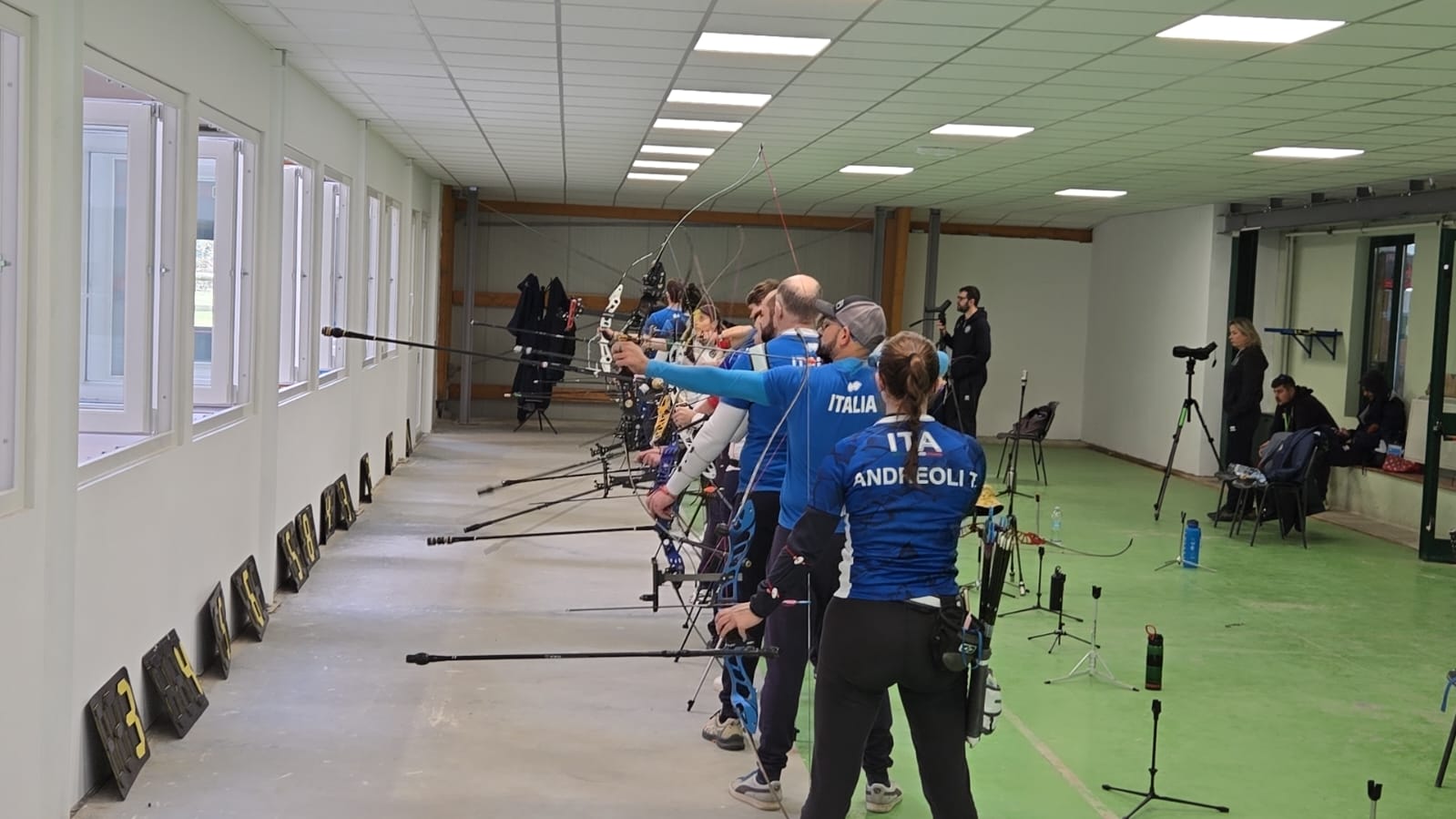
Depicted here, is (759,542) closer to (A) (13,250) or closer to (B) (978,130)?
(A) (13,250)

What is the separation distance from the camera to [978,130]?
823 centimetres

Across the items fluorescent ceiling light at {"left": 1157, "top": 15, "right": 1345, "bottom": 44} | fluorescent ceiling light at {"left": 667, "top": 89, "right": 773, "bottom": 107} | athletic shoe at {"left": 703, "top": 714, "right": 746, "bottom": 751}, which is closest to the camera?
athletic shoe at {"left": 703, "top": 714, "right": 746, "bottom": 751}

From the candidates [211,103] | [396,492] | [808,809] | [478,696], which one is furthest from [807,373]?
[396,492]

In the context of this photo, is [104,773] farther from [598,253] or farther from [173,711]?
[598,253]

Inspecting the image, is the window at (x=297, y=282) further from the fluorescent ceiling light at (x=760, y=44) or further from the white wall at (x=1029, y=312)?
the white wall at (x=1029, y=312)

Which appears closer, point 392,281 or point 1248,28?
point 1248,28

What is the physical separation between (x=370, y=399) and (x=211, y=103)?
5284 mm

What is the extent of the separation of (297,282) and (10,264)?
4.34 metres

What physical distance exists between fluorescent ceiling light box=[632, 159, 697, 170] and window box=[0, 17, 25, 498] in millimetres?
7890

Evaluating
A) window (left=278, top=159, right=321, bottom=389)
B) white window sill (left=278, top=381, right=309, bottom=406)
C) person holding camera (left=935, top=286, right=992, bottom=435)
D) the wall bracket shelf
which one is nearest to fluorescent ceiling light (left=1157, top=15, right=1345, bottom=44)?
white window sill (left=278, top=381, right=309, bottom=406)

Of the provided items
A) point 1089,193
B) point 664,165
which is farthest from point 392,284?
point 1089,193

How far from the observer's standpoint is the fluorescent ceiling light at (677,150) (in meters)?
9.98

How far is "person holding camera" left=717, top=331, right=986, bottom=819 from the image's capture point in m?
2.84

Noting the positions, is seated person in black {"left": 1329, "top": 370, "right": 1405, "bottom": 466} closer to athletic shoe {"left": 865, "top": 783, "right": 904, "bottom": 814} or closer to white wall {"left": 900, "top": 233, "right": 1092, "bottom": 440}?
white wall {"left": 900, "top": 233, "right": 1092, "bottom": 440}
